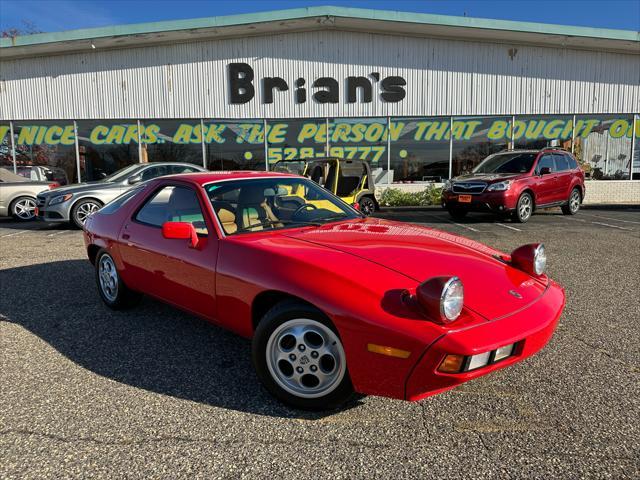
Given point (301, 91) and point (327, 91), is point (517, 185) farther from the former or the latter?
point (301, 91)

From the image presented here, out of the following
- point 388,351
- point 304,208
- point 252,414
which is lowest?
point 252,414

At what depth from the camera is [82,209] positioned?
385 inches

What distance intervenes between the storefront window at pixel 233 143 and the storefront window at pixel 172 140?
0.38 m

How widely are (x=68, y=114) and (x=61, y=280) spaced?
40.8ft

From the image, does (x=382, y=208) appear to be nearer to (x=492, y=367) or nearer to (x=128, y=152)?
(x=128, y=152)

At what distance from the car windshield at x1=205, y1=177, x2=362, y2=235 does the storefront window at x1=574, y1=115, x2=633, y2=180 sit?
15716 millimetres

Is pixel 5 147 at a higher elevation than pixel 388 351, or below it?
higher

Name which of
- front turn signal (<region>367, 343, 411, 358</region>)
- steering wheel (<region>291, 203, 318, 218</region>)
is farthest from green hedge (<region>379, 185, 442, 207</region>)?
front turn signal (<region>367, 343, 411, 358</region>)

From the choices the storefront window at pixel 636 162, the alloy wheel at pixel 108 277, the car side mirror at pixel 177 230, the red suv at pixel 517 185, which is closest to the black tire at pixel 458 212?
the red suv at pixel 517 185

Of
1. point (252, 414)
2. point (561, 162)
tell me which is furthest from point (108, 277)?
point (561, 162)

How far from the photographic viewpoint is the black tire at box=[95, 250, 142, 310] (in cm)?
417

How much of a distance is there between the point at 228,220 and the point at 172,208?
0.80m

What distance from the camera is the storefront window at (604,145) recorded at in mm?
16250

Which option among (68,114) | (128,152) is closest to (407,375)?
(128,152)
